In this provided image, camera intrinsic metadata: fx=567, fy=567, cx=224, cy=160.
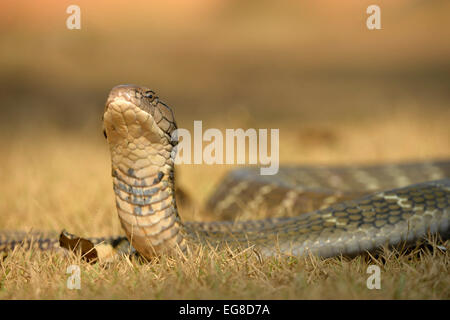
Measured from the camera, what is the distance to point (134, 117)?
2633 millimetres

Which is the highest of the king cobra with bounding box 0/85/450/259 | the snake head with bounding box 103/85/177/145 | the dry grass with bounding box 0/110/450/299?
the snake head with bounding box 103/85/177/145

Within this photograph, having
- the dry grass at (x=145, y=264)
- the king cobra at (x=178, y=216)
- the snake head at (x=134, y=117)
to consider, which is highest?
the snake head at (x=134, y=117)

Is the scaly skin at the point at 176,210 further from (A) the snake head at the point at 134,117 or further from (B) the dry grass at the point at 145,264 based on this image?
(B) the dry grass at the point at 145,264

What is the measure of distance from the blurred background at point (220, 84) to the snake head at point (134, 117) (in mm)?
1193

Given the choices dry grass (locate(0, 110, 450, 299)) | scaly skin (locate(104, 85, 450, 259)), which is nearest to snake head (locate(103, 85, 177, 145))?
scaly skin (locate(104, 85, 450, 259))

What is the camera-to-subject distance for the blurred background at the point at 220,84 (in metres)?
6.00

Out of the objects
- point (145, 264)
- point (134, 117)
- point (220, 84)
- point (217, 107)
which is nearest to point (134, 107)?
point (134, 117)

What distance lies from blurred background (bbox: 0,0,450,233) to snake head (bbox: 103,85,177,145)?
1.19 metres

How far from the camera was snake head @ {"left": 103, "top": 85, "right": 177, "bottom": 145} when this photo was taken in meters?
2.61

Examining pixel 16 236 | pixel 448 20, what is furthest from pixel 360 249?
pixel 448 20

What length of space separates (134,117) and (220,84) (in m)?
9.75

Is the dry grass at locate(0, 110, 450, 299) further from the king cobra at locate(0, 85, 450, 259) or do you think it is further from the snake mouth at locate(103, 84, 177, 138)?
the snake mouth at locate(103, 84, 177, 138)

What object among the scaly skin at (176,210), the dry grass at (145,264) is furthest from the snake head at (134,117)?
the dry grass at (145,264)

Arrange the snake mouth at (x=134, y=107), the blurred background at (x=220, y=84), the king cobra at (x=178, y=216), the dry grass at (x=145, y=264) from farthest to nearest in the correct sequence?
the blurred background at (x=220, y=84), the king cobra at (x=178, y=216), the snake mouth at (x=134, y=107), the dry grass at (x=145, y=264)
